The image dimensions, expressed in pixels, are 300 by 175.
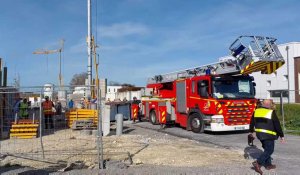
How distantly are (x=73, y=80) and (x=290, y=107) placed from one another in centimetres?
7315

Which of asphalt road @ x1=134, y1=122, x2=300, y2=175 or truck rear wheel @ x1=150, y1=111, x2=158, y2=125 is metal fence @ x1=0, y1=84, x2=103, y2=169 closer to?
asphalt road @ x1=134, y1=122, x2=300, y2=175

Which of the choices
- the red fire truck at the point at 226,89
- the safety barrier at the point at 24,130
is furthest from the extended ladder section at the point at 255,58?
the safety barrier at the point at 24,130

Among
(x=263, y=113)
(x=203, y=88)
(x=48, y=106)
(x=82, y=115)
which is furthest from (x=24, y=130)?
(x=263, y=113)

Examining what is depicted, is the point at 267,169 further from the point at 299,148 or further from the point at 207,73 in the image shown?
the point at 207,73

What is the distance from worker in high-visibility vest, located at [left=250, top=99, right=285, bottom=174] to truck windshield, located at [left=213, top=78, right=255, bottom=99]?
739 centimetres

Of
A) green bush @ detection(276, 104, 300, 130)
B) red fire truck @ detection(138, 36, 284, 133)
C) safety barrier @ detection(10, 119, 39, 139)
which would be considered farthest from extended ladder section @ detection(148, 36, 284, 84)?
safety barrier @ detection(10, 119, 39, 139)

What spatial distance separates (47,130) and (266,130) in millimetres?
7783

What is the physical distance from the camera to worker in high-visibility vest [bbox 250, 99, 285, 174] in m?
8.38

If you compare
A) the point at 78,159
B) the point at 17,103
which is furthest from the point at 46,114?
the point at 78,159

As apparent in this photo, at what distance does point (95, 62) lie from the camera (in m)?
29.8

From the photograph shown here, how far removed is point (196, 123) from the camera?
17156 mm

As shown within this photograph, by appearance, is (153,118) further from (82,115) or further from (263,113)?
(263,113)

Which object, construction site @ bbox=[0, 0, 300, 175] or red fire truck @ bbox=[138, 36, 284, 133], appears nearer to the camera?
construction site @ bbox=[0, 0, 300, 175]

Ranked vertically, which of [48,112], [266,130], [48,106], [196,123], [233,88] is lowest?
[196,123]
